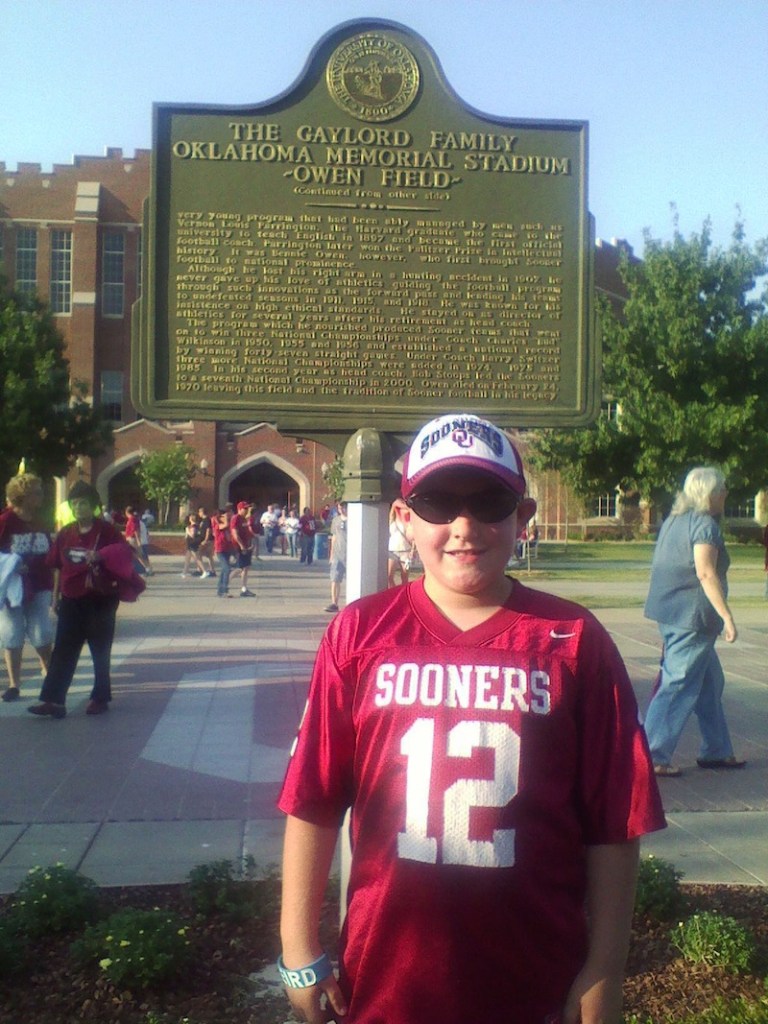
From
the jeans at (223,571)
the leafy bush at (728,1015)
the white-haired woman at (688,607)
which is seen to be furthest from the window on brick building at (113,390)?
the leafy bush at (728,1015)

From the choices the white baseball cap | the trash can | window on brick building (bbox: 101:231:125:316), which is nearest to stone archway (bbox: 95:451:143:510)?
window on brick building (bbox: 101:231:125:316)

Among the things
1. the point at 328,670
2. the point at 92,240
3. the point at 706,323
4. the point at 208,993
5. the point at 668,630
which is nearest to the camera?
the point at 328,670

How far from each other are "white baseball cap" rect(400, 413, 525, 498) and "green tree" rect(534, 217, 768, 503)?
110 ft

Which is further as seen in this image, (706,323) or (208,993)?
(706,323)

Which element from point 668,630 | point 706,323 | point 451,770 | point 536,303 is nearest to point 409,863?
point 451,770

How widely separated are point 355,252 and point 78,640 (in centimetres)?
503

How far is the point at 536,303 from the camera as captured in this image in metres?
4.68

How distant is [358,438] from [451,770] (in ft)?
7.82

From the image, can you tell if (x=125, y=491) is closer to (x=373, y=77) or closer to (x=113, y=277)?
(x=113, y=277)

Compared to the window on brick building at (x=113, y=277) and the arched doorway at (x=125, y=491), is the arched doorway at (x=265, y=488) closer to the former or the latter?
the arched doorway at (x=125, y=491)

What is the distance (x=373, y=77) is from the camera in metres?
4.51

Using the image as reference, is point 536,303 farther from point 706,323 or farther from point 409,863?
point 706,323

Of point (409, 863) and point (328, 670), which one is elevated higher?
point (328, 670)

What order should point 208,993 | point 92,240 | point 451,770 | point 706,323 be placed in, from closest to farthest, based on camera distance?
point 451,770
point 208,993
point 706,323
point 92,240
